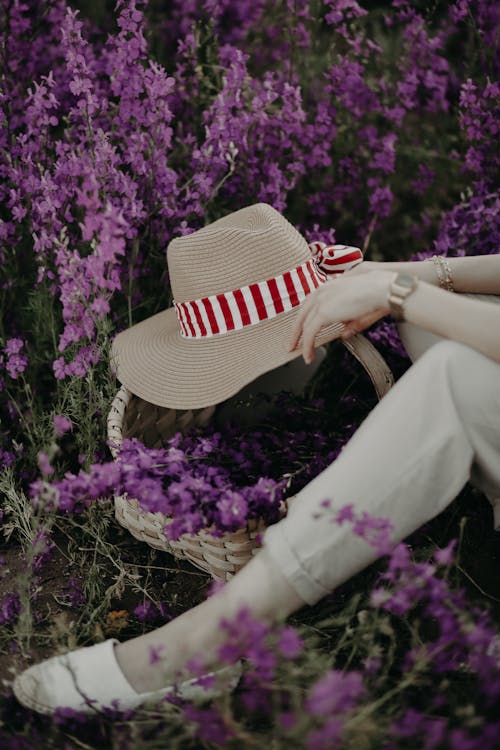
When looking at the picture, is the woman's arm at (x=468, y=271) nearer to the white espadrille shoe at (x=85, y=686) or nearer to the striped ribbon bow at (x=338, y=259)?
the striped ribbon bow at (x=338, y=259)

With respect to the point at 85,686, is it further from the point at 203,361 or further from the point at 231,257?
the point at 231,257

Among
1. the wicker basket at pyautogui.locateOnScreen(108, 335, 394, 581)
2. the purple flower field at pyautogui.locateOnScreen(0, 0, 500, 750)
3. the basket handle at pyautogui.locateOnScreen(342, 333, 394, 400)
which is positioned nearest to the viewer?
the purple flower field at pyautogui.locateOnScreen(0, 0, 500, 750)

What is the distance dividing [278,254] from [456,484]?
72 cm

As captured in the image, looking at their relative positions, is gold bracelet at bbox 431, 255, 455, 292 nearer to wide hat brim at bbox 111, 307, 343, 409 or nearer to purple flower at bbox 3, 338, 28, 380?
wide hat brim at bbox 111, 307, 343, 409

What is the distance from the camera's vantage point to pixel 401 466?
144 centimetres

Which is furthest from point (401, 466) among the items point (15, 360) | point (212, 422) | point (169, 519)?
point (15, 360)

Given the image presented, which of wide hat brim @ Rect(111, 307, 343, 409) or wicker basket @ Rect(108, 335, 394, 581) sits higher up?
wide hat brim @ Rect(111, 307, 343, 409)

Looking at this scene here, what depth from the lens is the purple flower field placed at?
1.34 metres

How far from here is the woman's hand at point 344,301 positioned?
5.27 ft

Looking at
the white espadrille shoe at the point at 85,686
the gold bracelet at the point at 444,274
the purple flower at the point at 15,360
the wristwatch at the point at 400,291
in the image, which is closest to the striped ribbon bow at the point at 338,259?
the gold bracelet at the point at 444,274

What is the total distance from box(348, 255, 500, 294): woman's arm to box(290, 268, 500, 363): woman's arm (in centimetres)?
23

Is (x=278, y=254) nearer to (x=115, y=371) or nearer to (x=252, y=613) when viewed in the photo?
(x=115, y=371)

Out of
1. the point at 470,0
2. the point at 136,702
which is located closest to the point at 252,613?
the point at 136,702

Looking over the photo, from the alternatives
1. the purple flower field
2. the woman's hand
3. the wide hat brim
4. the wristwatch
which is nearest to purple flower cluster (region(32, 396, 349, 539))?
the purple flower field
